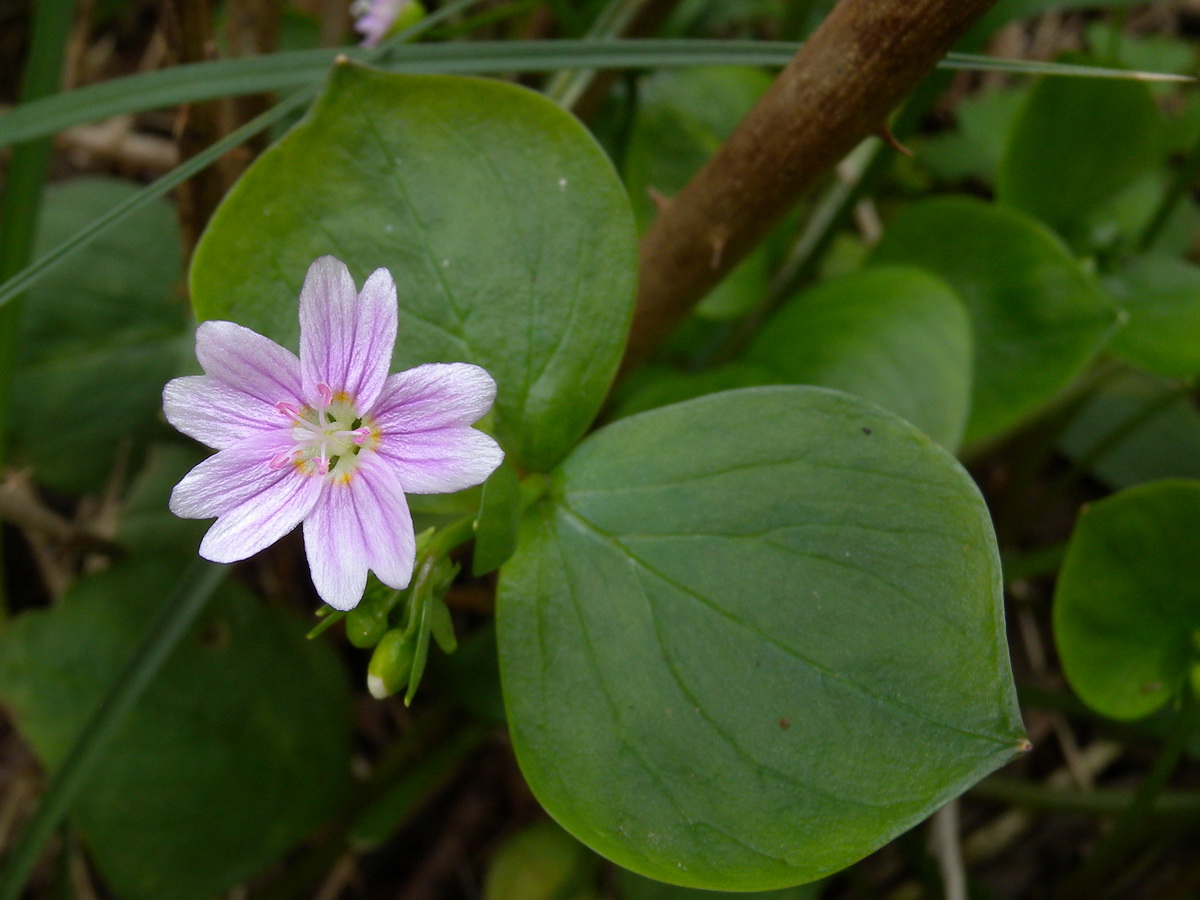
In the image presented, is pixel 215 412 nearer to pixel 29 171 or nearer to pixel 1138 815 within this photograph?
pixel 29 171

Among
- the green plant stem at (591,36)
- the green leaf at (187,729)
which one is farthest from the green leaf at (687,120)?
the green leaf at (187,729)

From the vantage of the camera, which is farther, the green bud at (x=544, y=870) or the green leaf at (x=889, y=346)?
the green bud at (x=544, y=870)

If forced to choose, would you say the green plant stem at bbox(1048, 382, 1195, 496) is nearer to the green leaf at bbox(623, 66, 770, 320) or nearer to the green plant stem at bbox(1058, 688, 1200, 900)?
the green plant stem at bbox(1058, 688, 1200, 900)

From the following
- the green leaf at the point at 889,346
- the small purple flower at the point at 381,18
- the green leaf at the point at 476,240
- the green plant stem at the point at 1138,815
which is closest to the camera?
the green leaf at the point at 476,240

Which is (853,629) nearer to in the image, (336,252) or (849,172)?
(336,252)

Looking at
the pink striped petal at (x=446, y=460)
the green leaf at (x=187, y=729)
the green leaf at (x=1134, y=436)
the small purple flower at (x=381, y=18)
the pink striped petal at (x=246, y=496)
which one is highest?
the small purple flower at (x=381, y=18)

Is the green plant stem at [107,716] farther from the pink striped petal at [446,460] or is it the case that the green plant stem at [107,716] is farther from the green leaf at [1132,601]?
the green leaf at [1132,601]
